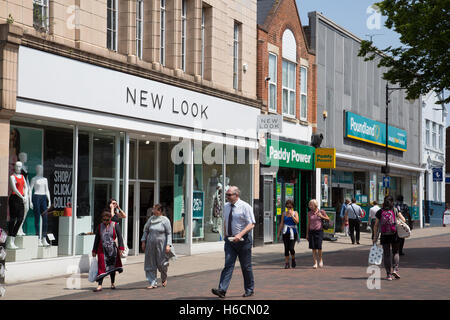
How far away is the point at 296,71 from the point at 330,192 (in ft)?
22.1

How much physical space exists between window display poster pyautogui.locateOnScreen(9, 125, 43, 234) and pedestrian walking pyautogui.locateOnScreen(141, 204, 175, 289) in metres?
3.46

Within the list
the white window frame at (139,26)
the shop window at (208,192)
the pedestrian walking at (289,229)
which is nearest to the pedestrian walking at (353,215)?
the shop window at (208,192)

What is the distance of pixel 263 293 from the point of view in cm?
1162

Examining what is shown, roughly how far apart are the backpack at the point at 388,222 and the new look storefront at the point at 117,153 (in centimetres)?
697

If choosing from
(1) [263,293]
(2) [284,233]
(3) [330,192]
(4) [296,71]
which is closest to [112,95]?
(2) [284,233]

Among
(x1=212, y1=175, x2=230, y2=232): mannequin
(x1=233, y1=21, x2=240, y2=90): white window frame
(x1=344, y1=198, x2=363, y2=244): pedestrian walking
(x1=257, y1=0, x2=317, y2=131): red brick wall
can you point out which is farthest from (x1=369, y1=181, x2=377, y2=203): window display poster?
(x1=212, y1=175, x2=230, y2=232): mannequin

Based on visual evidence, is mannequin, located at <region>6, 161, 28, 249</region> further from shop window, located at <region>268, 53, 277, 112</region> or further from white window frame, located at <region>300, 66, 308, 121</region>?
white window frame, located at <region>300, 66, 308, 121</region>

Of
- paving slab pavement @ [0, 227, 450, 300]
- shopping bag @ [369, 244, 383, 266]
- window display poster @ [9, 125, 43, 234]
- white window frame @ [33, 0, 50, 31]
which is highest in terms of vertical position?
white window frame @ [33, 0, 50, 31]

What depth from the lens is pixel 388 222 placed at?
14.2 metres

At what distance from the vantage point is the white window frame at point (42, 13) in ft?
49.3

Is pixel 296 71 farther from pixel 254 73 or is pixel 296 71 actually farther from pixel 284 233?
pixel 284 233

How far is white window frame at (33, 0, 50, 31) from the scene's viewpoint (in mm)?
15034

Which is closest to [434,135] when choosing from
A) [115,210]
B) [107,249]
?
[115,210]

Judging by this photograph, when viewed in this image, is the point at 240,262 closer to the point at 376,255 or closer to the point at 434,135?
the point at 376,255
